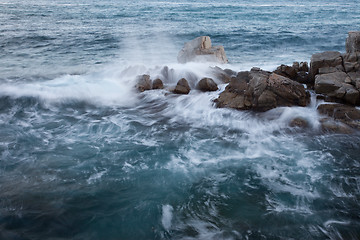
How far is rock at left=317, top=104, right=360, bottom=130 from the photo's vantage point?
29.8 feet

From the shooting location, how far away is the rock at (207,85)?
12183 millimetres

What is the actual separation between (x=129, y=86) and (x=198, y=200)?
8437mm

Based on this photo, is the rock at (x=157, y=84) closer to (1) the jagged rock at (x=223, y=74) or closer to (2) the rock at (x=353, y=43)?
(1) the jagged rock at (x=223, y=74)

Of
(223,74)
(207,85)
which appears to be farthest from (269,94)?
(223,74)

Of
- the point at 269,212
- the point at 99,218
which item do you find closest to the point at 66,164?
the point at 99,218

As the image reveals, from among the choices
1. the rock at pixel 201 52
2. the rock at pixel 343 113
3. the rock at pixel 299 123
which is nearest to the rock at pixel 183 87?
the rock at pixel 201 52

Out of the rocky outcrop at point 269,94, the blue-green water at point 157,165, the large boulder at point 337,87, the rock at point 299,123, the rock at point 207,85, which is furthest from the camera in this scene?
the rock at point 207,85

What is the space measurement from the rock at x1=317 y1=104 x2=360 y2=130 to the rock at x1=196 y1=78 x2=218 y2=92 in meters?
4.24

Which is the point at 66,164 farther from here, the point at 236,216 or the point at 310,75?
the point at 310,75

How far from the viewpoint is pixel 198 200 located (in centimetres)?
648

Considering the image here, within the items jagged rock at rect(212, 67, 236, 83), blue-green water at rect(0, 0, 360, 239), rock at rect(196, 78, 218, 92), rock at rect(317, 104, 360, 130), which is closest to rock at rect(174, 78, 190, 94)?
blue-green water at rect(0, 0, 360, 239)

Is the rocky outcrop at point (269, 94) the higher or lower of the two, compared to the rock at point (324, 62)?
lower

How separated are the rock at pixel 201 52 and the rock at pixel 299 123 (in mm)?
7403

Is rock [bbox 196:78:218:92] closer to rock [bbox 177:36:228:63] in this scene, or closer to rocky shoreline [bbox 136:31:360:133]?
rocky shoreline [bbox 136:31:360:133]
